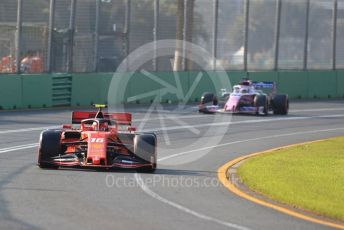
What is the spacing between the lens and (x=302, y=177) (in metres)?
14.5

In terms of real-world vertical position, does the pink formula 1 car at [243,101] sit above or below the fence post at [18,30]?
below

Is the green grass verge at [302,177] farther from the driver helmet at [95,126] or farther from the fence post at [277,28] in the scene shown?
the fence post at [277,28]

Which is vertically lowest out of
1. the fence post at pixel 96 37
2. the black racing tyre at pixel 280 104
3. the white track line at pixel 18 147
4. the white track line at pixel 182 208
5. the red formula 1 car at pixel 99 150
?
the white track line at pixel 182 208

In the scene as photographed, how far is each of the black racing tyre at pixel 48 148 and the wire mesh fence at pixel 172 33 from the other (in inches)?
628

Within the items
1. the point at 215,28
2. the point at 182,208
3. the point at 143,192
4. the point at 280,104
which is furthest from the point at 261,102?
the point at 182,208

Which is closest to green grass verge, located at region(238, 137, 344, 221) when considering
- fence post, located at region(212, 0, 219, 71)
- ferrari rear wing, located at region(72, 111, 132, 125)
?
ferrari rear wing, located at region(72, 111, 132, 125)

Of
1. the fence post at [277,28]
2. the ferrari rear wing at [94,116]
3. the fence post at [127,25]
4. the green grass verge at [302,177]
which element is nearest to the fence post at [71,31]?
the fence post at [127,25]

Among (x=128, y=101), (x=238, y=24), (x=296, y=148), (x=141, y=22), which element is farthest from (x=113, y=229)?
(x=238, y=24)

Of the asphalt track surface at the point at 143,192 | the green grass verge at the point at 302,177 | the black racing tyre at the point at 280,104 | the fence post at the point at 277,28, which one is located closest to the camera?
the asphalt track surface at the point at 143,192

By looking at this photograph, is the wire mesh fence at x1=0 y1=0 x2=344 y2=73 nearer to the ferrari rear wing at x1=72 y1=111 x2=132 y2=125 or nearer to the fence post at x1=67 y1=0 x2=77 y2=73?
the fence post at x1=67 y1=0 x2=77 y2=73

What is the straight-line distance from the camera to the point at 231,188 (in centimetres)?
1362

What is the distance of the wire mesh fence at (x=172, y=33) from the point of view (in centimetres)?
3200

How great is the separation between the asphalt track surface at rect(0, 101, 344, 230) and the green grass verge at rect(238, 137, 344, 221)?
0.52 metres

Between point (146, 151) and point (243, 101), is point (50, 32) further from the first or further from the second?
point (146, 151)
